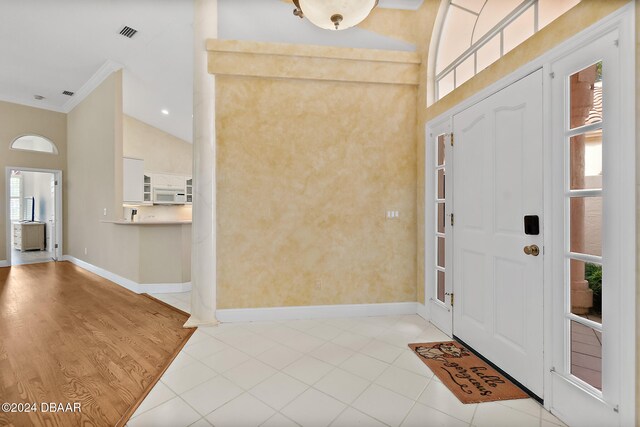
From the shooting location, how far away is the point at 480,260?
2367mm

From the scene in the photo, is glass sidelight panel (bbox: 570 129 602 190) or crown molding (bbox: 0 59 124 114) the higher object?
crown molding (bbox: 0 59 124 114)

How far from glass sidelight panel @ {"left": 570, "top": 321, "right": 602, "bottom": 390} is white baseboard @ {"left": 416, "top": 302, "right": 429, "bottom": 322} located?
1.60 meters

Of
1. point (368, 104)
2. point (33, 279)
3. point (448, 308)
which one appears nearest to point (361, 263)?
point (448, 308)

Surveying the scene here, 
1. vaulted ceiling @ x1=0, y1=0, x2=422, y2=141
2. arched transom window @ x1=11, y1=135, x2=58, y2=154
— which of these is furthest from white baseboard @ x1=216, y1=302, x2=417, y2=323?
arched transom window @ x1=11, y1=135, x2=58, y2=154

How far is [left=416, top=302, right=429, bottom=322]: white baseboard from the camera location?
3207 mm

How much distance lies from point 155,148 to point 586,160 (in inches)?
335

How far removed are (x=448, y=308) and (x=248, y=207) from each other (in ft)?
7.48

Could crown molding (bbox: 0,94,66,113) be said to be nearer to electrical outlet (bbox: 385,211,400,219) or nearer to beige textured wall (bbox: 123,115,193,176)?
beige textured wall (bbox: 123,115,193,176)

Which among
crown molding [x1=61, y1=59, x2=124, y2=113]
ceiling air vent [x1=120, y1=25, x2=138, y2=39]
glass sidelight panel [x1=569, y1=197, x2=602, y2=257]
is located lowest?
glass sidelight panel [x1=569, y1=197, x2=602, y2=257]

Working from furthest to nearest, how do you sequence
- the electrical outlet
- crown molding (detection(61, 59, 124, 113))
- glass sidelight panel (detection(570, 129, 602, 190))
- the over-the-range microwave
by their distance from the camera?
the over-the-range microwave → crown molding (detection(61, 59, 124, 113)) → the electrical outlet → glass sidelight panel (detection(570, 129, 602, 190))

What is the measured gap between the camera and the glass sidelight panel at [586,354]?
154cm

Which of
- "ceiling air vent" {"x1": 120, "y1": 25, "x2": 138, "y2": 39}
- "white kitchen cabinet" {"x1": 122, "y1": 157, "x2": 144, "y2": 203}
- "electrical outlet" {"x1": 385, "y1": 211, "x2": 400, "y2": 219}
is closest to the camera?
"electrical outlet" {"x1": 385, "y1": 211, "x2": 400, "y2": 219}

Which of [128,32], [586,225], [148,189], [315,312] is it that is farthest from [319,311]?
[148,189]

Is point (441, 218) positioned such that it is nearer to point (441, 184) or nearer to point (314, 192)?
point (441, 184)
